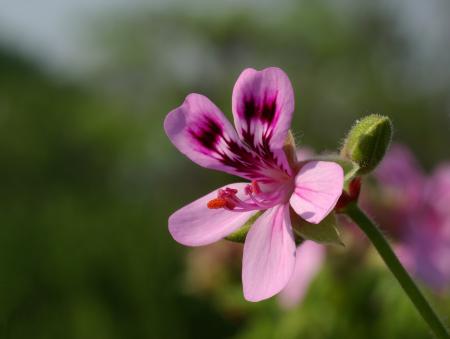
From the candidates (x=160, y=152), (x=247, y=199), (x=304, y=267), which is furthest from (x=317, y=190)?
(x=160, y=152)

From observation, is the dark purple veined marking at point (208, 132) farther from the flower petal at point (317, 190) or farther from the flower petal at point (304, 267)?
the flower petal at point (304, 267)

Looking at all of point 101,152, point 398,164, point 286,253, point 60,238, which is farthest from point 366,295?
point 101,152

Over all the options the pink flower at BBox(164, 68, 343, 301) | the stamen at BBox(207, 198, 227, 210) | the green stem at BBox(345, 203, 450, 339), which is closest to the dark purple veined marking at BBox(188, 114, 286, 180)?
the pink flower at BBox(164, 68, 343, 301)

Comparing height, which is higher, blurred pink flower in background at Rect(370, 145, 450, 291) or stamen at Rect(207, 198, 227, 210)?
stamen at Rect(207, 198, 227, 210)

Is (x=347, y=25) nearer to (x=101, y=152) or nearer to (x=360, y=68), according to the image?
(x=360, y=68)

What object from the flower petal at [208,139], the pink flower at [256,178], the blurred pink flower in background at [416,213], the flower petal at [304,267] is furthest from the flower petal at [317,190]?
the flower petal at [304,267]

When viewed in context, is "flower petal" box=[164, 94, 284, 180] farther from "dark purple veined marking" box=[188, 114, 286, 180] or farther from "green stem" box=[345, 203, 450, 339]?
"green stem" box=[345, 203, 450, 339]
